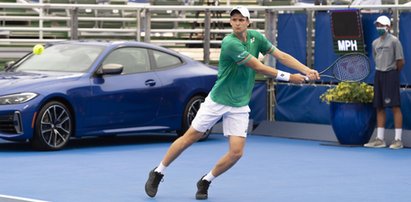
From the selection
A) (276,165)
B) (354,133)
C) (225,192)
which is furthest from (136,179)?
(354,133)

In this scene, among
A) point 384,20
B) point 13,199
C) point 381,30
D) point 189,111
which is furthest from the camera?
point 189,111

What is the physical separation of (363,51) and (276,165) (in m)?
4.19

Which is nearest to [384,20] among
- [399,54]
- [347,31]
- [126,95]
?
[399,54]

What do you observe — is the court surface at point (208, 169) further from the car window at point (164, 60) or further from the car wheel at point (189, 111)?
the car window at point (164, 60)

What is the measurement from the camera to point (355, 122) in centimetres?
1702

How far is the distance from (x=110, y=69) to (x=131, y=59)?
80cm

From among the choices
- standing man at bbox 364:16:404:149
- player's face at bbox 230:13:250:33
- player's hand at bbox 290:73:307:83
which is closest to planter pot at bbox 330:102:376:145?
standing man at bbox 364:16:404:149

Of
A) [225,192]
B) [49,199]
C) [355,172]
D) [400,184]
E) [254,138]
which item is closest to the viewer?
[49,199]

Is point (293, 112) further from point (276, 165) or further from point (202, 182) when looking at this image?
point (202, 182)

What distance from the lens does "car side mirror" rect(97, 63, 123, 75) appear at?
52.5 ft

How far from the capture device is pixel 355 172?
1352 centimetres

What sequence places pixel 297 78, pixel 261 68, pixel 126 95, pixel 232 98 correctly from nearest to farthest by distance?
pixel 297 78 → pixel 261 68 → pixel 232 98 → pixel 126 95

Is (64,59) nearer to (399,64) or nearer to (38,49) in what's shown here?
(38,49)

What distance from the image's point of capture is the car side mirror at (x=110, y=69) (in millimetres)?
16000
